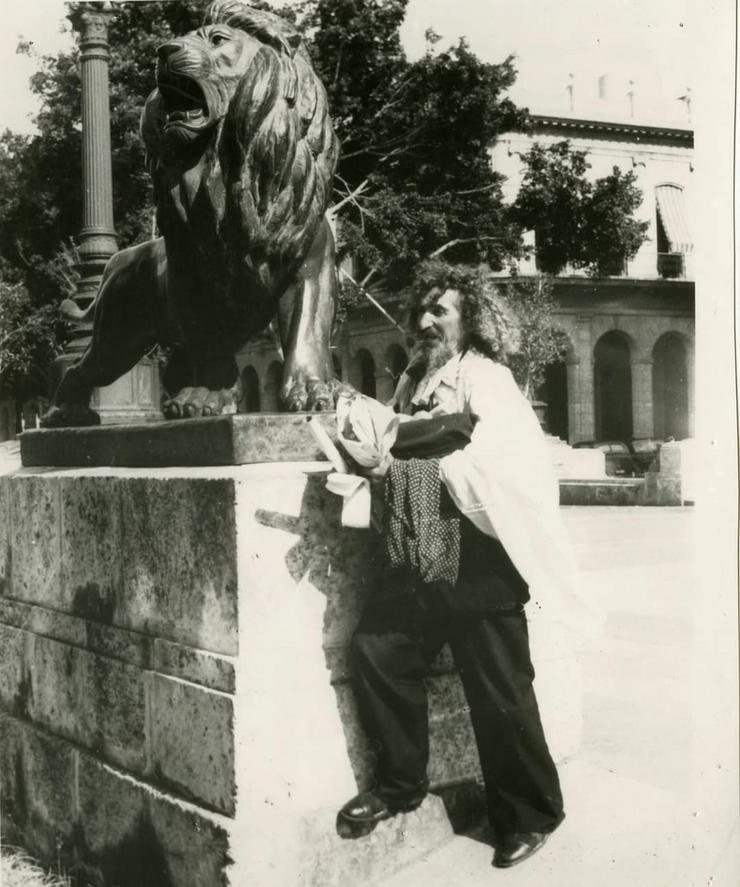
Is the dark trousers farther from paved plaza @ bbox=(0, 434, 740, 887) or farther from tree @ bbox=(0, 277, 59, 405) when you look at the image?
tree @ bbox=(0, 277, 59, 405)

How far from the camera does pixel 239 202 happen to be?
3.68 metres

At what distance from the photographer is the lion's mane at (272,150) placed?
362 centimetres

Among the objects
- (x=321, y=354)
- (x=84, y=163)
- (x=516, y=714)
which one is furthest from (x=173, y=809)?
(x=84, y=163)

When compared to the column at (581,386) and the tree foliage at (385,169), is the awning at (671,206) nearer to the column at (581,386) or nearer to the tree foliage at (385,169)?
the tree foliage at (385,169)

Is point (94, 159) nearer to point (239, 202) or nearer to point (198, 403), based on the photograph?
point (198, 403)

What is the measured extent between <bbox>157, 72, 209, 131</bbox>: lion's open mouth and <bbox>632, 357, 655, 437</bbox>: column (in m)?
22.3

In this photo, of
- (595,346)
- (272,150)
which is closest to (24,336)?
(272,150)

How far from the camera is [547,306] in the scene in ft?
82.4

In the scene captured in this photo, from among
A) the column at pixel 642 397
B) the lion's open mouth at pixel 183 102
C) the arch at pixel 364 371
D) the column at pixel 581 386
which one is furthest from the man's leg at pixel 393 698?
the arch at pixel 364 371

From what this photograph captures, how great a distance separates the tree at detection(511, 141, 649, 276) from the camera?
17.5 meters

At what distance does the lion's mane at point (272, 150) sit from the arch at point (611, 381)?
24137 mm

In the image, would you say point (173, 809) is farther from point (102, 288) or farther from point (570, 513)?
point (570, 513)

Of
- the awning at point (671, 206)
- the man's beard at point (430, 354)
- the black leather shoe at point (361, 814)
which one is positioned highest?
the awning at point (671, 206)

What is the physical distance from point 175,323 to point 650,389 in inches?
979
